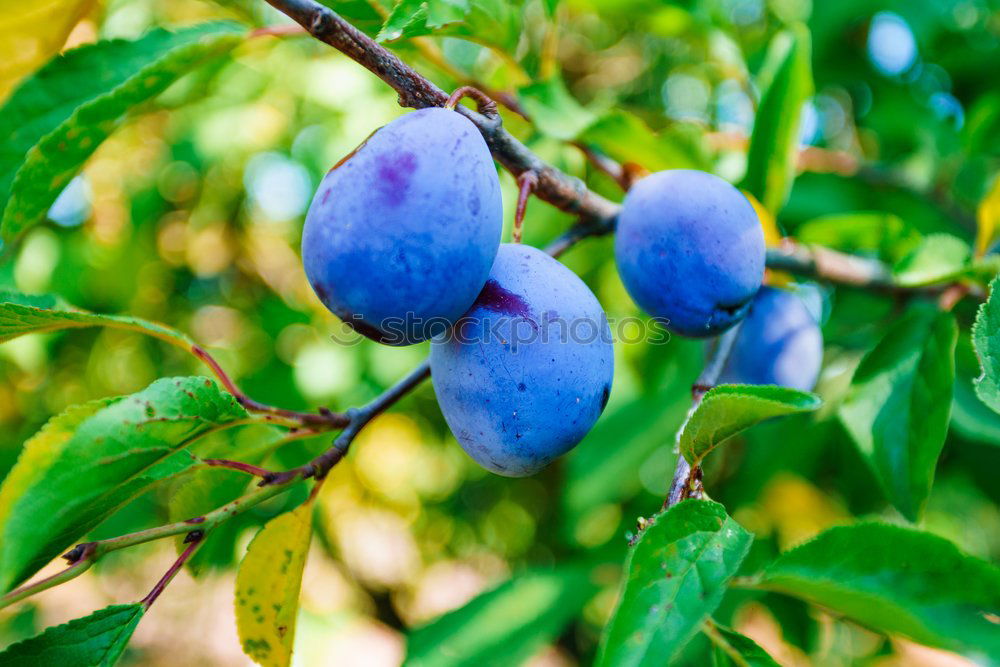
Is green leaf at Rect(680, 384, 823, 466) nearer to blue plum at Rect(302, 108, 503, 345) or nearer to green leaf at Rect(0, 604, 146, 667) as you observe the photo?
blue plum at Rect(302, 108, 503, 345)

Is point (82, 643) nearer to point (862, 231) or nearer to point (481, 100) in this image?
point (481, 100)

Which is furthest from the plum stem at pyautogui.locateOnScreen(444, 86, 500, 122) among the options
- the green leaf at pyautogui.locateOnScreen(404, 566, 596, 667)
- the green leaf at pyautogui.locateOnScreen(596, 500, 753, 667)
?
the green leaf at pyautogui.locateOnScreen(404, 566, 596, 667)

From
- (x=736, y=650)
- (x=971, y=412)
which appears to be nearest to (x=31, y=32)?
(x=736, y=650)

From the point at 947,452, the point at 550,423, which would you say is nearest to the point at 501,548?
the point at 947,452

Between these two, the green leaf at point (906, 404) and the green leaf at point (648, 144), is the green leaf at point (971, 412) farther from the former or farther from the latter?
the green leaf at point (648, 144)

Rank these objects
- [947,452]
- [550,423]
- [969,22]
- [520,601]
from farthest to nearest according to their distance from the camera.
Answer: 1. [969,22]
2. [947,452]
3. [520,601]
4. [550,423]

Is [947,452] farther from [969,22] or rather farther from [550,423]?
[550,423]
